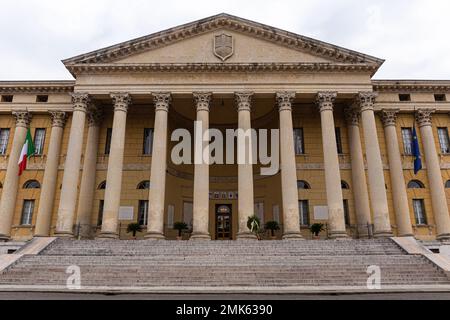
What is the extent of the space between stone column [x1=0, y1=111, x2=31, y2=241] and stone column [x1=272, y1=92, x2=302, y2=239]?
19.4 meters

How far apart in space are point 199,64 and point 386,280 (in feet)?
57.0

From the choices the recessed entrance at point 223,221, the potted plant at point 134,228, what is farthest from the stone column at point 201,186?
the recessed entrance at point 223,221

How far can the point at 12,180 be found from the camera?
2703cm

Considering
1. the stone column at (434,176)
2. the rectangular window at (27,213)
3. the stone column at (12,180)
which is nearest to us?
the stone column at (434,176)

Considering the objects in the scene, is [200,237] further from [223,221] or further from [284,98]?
[284,98]

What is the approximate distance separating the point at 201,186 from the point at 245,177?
2.83 m

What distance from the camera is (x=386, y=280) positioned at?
14.6 m

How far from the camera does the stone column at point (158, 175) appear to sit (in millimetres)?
22297

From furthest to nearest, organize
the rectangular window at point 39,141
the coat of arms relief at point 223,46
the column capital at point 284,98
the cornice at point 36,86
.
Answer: the rectangular window at point 39,141 → the cornice at point 36,86 → the coat of arms relief at point 223,46 → the column capital at point 284,98

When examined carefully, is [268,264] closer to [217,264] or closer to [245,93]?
[217,264]

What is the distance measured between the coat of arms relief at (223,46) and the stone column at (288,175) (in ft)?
14.8

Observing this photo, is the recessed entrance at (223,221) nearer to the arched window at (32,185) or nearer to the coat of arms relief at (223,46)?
the coat of arms relief at (223,46)
